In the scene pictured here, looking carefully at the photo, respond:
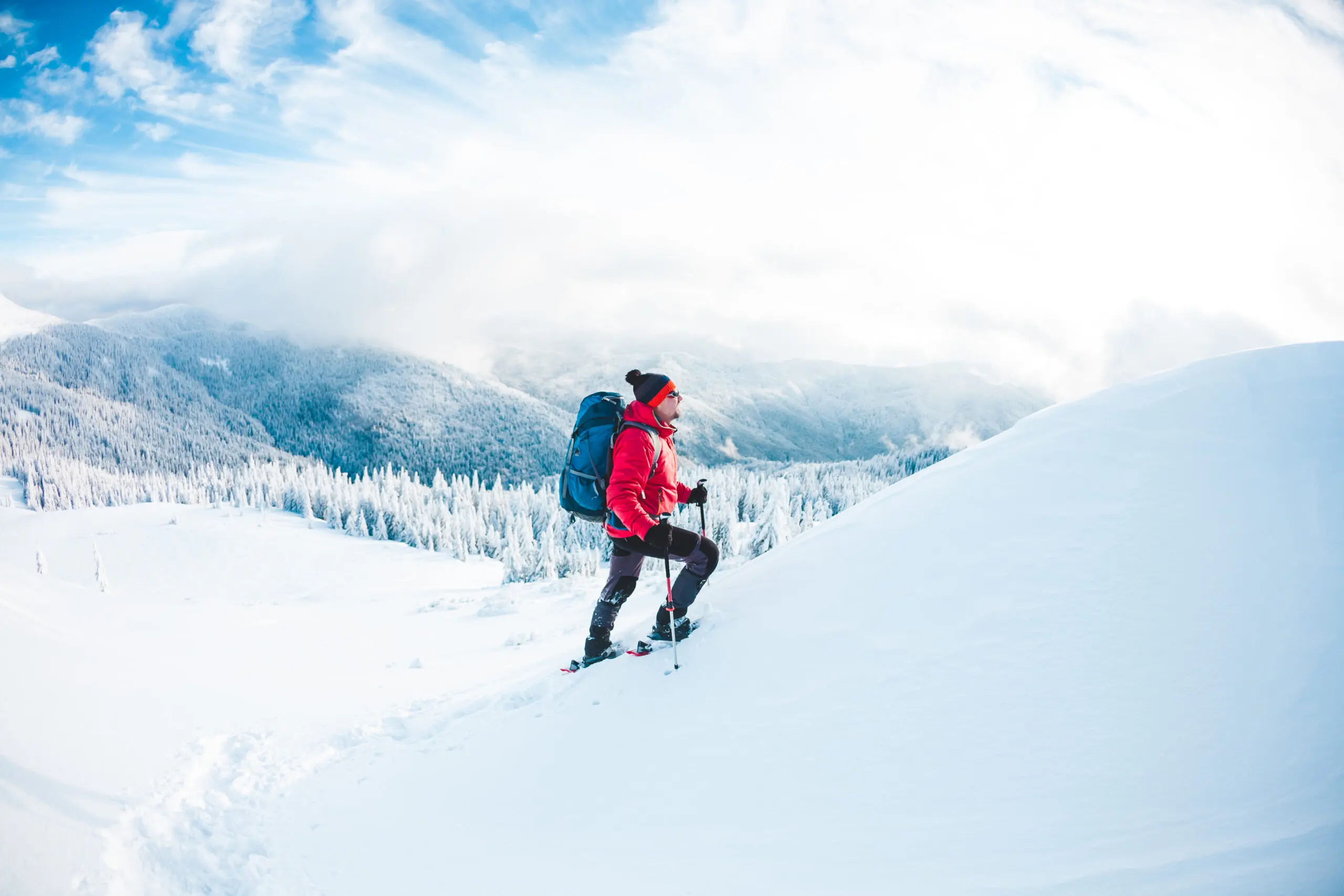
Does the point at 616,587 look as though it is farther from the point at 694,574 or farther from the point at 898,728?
the point at 898,728

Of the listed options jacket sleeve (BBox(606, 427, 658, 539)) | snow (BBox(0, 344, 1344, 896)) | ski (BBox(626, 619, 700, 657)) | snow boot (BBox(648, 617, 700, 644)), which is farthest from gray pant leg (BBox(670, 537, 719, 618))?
jacket sleeve (BBox(606, 427, 658, 539))

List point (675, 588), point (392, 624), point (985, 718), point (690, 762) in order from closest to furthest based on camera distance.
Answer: point (985, 718), point (690, 762), point (675, 588), point (392, 624)

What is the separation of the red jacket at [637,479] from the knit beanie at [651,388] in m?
0.07

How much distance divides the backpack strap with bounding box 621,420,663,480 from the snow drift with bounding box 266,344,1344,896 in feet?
6.15

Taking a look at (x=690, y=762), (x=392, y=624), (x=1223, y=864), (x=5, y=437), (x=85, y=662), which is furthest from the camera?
(x=5, y=437)

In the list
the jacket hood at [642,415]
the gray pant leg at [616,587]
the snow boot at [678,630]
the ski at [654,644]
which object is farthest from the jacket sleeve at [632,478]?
the ski at [654,644]

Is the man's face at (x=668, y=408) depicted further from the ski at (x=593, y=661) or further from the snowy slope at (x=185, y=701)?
the snowy slope at (x=185, y=701)

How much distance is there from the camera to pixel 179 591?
200 ft

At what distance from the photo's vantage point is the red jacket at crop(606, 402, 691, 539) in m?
5.69

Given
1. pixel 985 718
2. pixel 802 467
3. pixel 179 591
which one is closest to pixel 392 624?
pixel 985 718

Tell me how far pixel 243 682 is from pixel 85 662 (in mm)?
2138

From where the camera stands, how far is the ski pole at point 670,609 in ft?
19.5

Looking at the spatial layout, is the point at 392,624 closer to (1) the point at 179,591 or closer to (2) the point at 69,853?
(2) the point at 69,853

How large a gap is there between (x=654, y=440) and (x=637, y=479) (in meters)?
0.42
